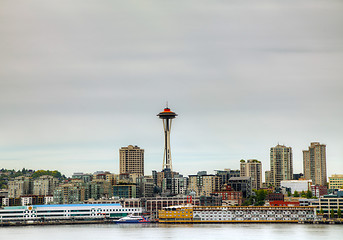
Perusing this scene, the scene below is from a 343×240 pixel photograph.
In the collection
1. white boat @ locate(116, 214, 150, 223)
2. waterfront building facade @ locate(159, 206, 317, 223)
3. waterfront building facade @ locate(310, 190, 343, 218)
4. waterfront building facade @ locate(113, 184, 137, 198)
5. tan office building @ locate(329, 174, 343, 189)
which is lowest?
white boat @ locate(116, 214, 150, 223)

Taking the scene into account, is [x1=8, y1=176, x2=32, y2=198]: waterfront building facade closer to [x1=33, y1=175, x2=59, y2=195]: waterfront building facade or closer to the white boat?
[x1=33, y1=175, x2=59, y2=195]: waterfront building facade

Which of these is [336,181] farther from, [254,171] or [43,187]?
[43,187]

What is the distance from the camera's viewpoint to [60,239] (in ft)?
285

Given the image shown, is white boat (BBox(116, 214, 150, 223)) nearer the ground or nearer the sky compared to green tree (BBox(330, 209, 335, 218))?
nearer the ground

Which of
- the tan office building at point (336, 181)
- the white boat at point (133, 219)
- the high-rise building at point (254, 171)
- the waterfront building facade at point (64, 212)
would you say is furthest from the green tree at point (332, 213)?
the high-rise building at point (254, 171)

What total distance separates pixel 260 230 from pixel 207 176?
83.5 m

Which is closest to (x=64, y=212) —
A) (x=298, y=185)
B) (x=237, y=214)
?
(x=237, y=214)

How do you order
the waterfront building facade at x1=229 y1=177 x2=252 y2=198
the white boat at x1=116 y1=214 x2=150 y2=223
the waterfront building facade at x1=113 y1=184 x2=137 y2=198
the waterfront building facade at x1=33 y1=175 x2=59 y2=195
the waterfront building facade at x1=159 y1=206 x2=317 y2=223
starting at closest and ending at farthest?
1. the waterfront building facade at x1=159 y1=206 x2=317 y2=223
2. the white boat at x1=116 y1=214 x2=150 y2=223
3. the waterfront building facade at x1=229 y1=177 x2=252 y2=198
4. the waterfront building facade at x1=113 y1=184 x2=137 y2=198
5. the waterfront building facade at x1=33 y1=175 x2=59 y2=195

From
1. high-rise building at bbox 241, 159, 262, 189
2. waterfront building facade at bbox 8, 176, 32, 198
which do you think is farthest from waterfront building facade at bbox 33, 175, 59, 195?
high-rise building at bbox 241, 159, 262, 189

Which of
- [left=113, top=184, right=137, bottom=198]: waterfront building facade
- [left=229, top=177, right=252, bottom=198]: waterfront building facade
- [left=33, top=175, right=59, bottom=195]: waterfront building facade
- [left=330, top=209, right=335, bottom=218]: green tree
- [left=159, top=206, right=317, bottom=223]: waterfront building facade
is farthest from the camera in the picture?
[left=33, top=175, right=59, bottom=195]: waterfront building facade

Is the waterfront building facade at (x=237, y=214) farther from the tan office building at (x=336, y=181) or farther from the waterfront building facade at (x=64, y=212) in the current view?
the tan office building at (x=336, y=181)

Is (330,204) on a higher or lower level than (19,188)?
lower

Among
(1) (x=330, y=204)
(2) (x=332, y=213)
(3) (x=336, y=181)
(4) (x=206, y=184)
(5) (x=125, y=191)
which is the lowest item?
(2) (x=332, y=213)

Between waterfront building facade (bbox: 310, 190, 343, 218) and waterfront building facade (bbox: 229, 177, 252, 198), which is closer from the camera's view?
waterfront building facade (bbox: 310, 190, 343, 218)
